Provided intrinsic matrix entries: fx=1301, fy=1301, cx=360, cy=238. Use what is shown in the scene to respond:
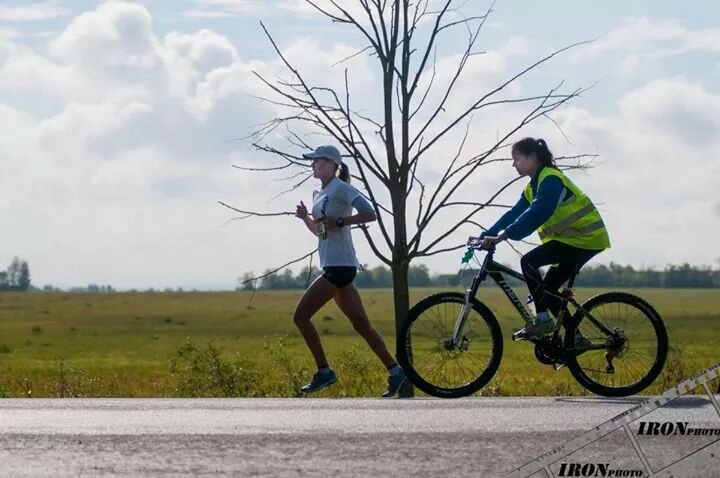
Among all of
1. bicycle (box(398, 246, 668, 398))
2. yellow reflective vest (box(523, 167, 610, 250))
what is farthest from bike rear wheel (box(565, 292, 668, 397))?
yellow reflective vest (box(523, 167, 610, 250))


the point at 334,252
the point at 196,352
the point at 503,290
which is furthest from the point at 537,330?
the point at 196,352

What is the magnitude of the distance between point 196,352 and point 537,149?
24.9ft

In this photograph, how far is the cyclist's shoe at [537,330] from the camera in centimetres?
1005

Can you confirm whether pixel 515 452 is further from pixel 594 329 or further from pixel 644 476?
pixel 594 329

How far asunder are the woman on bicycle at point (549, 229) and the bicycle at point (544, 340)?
95mm

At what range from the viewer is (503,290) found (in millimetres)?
10133

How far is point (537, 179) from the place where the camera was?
32.9 ft

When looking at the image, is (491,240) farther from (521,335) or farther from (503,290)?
(521,335)

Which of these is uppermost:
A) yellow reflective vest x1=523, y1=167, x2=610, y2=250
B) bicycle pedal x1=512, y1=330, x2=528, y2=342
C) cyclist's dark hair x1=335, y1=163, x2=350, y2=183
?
cyclist's dark hair x1=335, y1=163, x2=350, y2=183

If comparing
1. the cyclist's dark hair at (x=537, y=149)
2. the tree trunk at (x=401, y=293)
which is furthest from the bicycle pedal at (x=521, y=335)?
the tree trunk at (x=401, y=293)

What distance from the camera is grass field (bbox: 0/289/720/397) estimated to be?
53.1 feet

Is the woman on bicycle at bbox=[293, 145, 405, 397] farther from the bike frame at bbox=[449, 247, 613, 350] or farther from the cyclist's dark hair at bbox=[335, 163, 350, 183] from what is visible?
the bike frame at bbox=[449, 247, 613, 350]

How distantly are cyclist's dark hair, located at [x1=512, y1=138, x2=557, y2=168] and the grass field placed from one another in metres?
4.62

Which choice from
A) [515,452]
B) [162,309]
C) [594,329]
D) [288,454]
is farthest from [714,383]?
[162,309]
